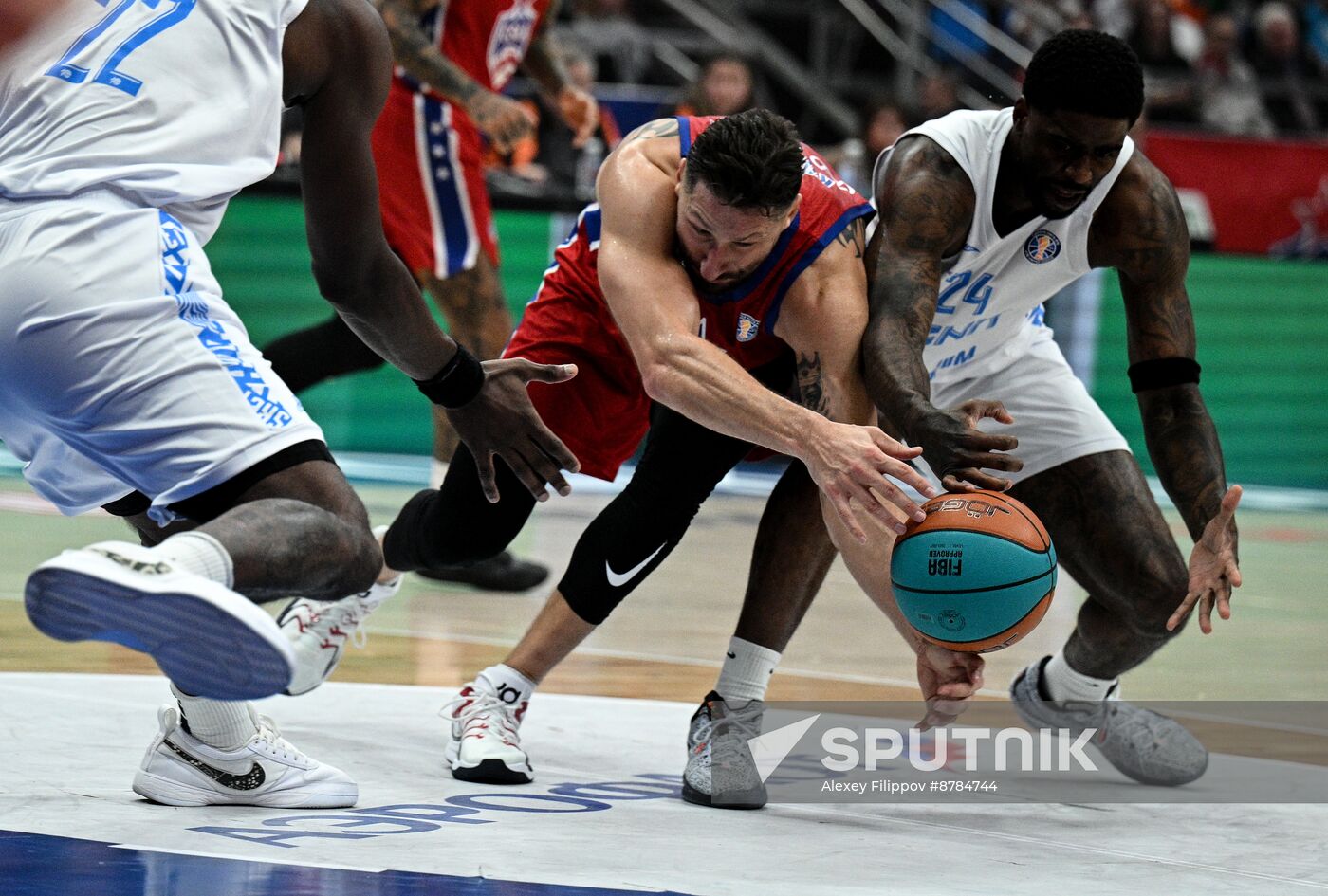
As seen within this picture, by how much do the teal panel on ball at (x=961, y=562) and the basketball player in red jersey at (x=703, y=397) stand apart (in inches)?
4.2

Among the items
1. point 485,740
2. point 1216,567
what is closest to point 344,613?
point 485,740

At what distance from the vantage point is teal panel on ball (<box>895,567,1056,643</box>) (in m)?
3.45

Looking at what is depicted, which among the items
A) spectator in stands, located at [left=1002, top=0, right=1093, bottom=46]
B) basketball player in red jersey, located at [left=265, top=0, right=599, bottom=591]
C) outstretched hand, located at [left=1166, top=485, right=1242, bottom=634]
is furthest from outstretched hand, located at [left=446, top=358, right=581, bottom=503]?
spectator in stands, located at [left=1002, top=0, right=1093, bottom=46]

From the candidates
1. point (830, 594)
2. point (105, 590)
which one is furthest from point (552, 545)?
point (105, 590)

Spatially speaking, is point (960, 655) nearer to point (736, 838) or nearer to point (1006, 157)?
point (736, 838)

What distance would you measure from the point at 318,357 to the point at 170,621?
4.32 m

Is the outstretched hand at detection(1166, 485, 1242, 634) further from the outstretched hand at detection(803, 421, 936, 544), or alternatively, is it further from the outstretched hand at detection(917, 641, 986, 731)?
the outstretched hand at detection(803, 421, 936, 544)

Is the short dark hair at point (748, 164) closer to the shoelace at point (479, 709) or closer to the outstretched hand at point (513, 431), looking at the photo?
the outstretched hand at point (513, 431)

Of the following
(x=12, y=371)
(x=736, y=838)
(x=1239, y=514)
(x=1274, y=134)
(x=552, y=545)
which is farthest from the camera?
(x=1274, y=134)

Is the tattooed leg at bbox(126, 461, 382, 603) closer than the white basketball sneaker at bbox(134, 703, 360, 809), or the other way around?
the tattooed leg at bbox(126, 461, 382, 603)

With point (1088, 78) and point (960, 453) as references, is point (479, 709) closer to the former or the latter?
point (960, 453)

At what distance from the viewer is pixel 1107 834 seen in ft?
12.1

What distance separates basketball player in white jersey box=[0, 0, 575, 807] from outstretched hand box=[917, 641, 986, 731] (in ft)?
3.87

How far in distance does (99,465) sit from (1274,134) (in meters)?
13.2
